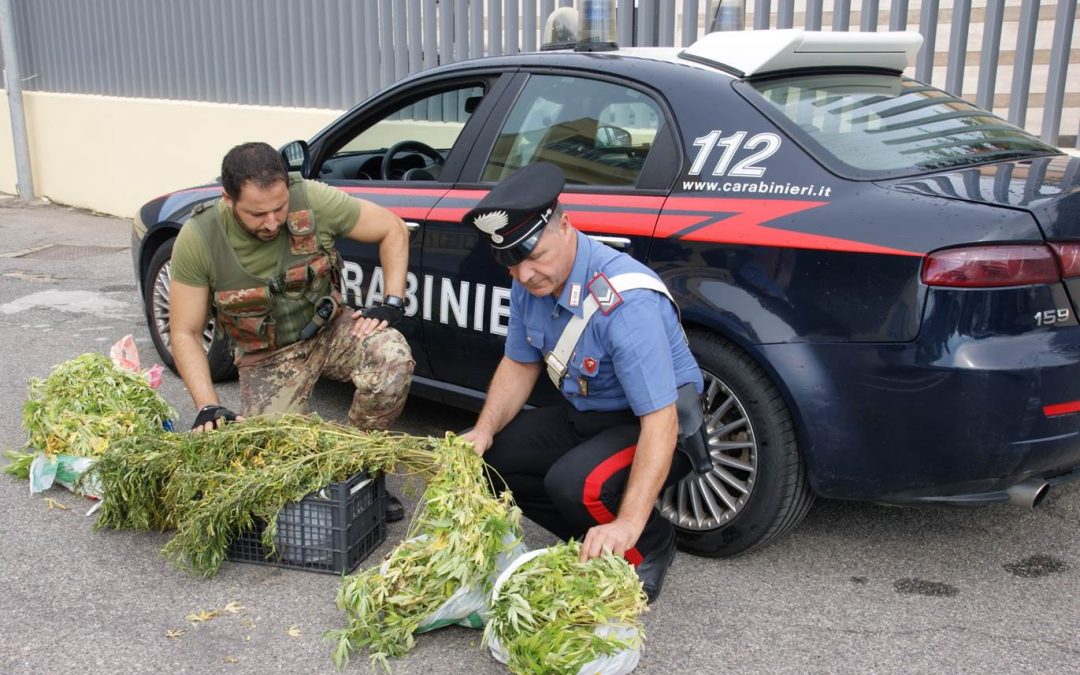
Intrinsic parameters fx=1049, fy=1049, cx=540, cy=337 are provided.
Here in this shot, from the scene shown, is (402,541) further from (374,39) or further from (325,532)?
(374,39)

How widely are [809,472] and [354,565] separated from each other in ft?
4.77

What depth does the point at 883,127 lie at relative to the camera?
11.4 ft

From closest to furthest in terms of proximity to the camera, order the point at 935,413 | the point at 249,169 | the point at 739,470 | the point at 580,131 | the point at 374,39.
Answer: the point at 935,413
the point at 739,470
the point at 249,169
the point at 580,131
the point at 374,39

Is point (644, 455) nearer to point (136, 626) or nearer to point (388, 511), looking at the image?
point (388, 511)

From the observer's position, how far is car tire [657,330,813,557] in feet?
10.6

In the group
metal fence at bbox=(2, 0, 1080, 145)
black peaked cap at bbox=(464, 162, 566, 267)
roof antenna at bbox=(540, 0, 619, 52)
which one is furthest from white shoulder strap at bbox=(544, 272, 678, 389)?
metal fence at bbox=(2, 0, 1080, 145)

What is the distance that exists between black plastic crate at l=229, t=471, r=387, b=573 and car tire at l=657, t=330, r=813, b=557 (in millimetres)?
1018

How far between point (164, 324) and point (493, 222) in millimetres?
3193

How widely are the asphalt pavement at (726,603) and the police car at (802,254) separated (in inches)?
12.7

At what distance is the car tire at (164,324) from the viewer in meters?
5.19

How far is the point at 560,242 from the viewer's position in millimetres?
2926

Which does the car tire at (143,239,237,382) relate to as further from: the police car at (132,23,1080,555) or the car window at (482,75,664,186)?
the car window at (482,75,664,186)

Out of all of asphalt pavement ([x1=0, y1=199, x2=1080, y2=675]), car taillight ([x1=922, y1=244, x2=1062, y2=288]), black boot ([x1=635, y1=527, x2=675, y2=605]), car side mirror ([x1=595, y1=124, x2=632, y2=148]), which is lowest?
asphalt pavement ([x1=0, y1=199, x2=1080, y2=675])

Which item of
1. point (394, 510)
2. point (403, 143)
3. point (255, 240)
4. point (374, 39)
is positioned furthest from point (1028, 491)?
point (374, 39)
